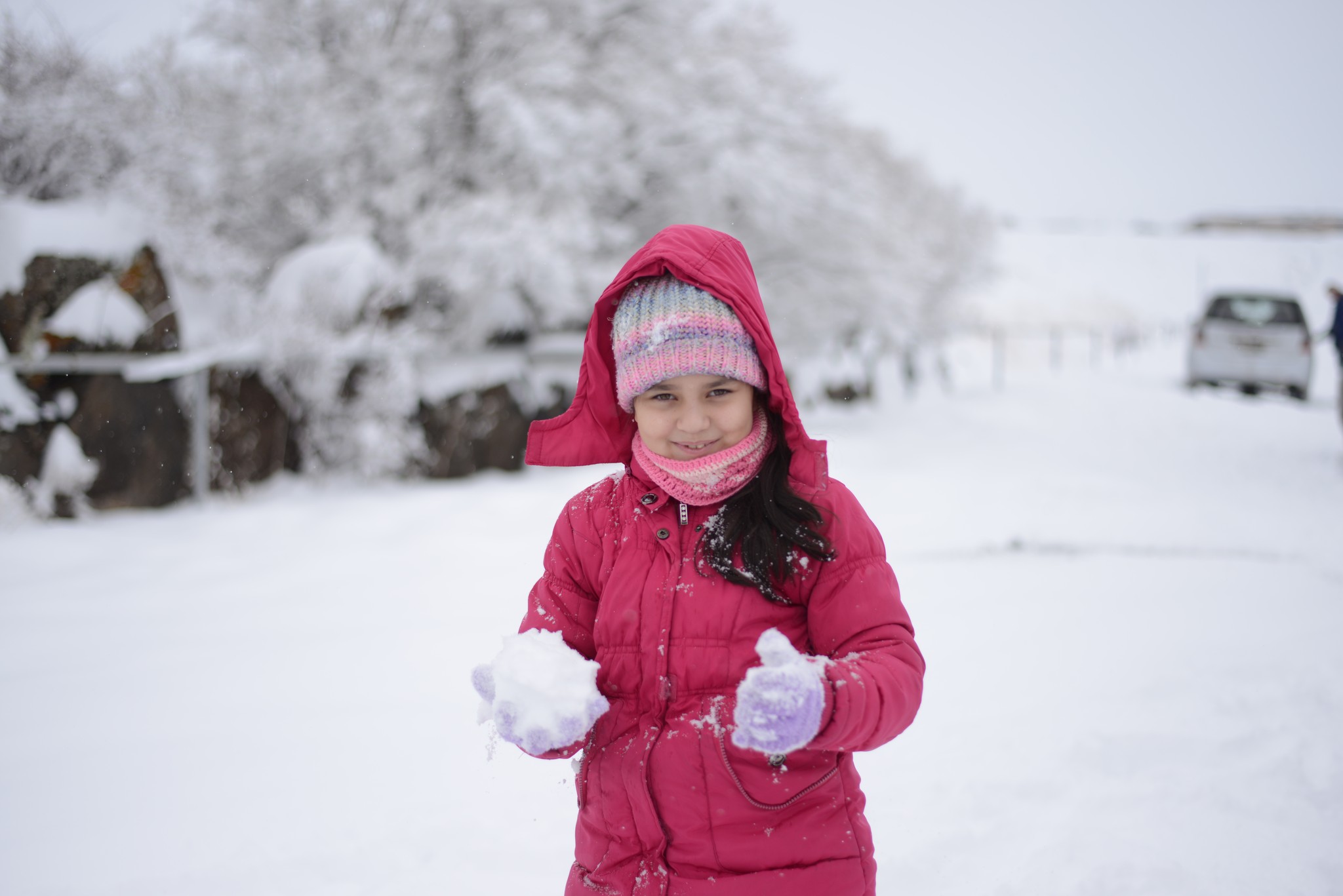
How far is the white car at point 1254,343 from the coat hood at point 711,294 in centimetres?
1232

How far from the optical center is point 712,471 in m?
1.45

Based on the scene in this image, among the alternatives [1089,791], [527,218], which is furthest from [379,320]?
[1089,791]

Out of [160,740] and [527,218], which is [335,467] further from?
[160,740]

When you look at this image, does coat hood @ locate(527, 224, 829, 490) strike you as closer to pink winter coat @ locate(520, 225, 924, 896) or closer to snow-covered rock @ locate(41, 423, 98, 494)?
pink winter coat @ locate(520, 225, 924, 896)

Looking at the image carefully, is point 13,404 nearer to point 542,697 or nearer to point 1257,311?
point 542,697

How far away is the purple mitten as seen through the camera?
45.2 inches

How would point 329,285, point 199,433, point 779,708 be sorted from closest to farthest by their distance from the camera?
1. point 779,708
2. point 199,433
3. point 329,285

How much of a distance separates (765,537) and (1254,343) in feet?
41.9

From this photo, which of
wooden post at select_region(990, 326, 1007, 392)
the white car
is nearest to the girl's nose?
the white car

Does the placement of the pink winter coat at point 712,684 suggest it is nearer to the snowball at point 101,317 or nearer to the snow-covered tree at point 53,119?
the snow-covered tree at point 53,119

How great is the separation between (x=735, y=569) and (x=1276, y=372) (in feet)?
42.4

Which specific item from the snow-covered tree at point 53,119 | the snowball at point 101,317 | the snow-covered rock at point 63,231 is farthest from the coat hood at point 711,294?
the snow-covered rock at point 63,231

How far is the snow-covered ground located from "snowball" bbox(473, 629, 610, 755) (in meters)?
0.28

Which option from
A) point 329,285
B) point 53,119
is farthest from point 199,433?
point 53,119
